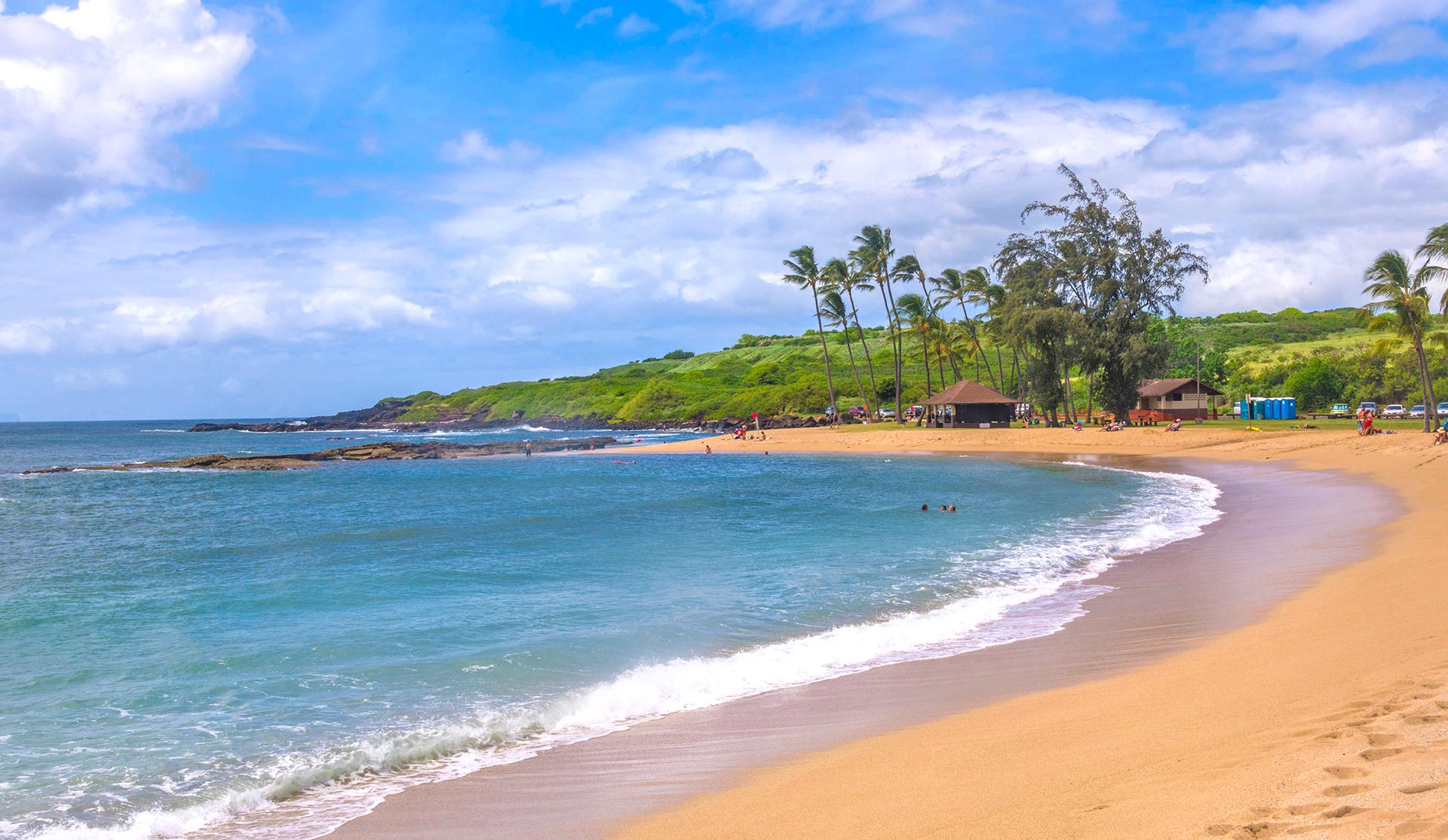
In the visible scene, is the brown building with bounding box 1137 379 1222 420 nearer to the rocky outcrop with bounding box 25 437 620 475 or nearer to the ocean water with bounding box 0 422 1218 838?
the ocean water with bounding box 0 422 1218 838

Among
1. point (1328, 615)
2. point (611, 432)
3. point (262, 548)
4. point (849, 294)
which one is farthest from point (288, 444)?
point (1328, 615)

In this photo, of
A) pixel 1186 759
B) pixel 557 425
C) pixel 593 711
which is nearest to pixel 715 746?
pixel 593 711

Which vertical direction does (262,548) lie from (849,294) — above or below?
below

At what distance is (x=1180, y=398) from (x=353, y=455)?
5858 cm

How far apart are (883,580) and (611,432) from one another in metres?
80.9

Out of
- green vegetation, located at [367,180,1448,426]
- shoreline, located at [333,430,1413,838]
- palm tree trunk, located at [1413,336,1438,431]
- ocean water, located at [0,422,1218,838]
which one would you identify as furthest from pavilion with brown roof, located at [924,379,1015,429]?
shoreline, located at [333,430,1413,838]

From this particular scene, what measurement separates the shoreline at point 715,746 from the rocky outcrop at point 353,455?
47469mm

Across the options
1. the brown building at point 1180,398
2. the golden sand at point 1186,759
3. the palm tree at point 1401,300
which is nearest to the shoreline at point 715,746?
the golden sand at point 1186,759

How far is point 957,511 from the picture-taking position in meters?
22.6

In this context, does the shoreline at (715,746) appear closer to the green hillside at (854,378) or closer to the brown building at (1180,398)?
the green hillside at (854,378)

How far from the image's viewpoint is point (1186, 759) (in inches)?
198

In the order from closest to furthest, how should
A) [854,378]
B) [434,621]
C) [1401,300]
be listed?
1. [434,621]
2. [1401,300]
3. [854,378]

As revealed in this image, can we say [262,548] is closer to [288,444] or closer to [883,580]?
[883,580]

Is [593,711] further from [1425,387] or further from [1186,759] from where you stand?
[1425,387]
